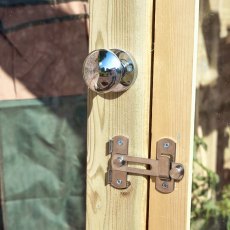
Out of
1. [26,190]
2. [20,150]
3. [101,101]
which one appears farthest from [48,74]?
[101,101]

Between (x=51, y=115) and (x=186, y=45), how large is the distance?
106 cm

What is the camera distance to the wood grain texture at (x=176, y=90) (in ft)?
4.76

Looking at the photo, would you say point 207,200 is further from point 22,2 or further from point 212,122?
point 22,2

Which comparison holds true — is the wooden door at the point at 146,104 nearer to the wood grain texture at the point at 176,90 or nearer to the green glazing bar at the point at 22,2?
the wood grain texture at the point at 176,90

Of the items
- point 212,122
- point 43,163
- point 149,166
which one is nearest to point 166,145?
point 149,166

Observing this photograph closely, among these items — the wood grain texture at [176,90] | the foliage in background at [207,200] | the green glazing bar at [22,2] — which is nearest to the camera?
the wood grain texture at [176,90]

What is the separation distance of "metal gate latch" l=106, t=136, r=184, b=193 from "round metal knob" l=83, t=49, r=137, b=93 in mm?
151

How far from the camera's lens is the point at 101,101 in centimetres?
157

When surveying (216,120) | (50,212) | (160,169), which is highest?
(216,120)

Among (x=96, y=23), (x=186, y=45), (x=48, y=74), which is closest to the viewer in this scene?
(x=186, y=45)

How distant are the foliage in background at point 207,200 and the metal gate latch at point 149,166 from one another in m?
0.11

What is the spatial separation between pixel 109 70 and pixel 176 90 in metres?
0.18

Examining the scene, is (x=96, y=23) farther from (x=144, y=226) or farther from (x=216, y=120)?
(x=144, y=226)

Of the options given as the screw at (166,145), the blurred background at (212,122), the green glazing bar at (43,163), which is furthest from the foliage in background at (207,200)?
the green glazing bar at (43,163)
